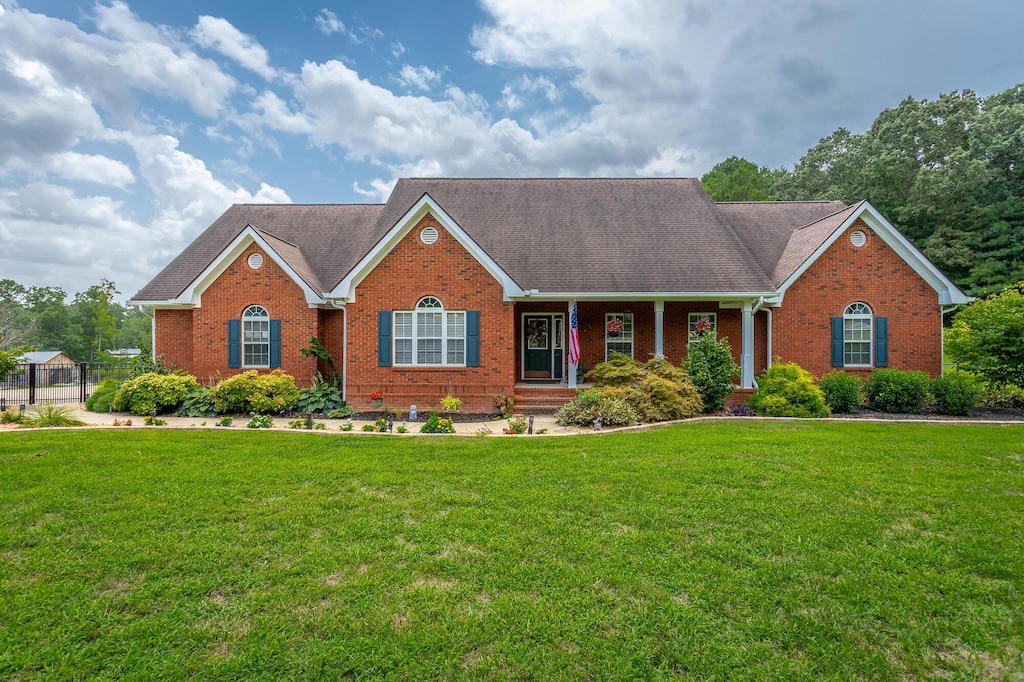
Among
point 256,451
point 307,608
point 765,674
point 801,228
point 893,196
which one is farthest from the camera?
point 893,196

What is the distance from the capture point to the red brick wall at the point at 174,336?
14.3 meters

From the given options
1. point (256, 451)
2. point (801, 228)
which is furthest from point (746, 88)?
point (256, 451)

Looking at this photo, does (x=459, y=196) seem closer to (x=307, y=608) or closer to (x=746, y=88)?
(x=746, y=88)

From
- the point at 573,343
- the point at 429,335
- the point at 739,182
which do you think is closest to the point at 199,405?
the point at 429,335

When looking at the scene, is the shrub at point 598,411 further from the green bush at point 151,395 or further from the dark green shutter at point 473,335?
the green bush at point 151,395

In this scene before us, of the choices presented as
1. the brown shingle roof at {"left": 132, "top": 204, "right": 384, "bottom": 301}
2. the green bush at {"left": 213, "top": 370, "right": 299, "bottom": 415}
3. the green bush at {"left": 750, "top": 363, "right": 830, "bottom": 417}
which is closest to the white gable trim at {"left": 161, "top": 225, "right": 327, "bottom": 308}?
the brown shingle roof at {"left": 132, "top": 204, "right": 384, "bottom": 301}

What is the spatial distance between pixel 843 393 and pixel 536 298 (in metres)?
8.45

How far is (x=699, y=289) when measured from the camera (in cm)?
1298

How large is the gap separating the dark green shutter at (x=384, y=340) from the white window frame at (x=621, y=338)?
7.00 meters

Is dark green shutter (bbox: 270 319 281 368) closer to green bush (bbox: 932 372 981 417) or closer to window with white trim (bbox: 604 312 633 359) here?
window with white trim (bbox: 604 312 633 359)

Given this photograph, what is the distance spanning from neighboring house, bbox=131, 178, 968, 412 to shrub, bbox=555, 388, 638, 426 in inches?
86.3

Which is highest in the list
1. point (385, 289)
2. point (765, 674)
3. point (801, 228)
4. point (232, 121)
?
point (232, 121)

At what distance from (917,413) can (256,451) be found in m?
15.2

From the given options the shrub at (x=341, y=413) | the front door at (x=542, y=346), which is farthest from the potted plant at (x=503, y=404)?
the shrub at (x=341, y=413)
